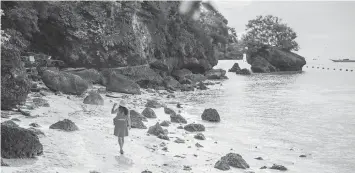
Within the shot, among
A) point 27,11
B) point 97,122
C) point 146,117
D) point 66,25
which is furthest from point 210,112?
point 66,25

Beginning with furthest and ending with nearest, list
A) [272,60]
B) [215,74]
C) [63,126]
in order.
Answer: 1. [272,60]
2. [215,74]
3. [63,126]

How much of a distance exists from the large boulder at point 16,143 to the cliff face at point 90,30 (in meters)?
19.7

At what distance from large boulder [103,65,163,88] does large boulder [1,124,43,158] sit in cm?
2626

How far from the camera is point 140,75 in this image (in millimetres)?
37344

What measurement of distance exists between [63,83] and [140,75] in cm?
1423

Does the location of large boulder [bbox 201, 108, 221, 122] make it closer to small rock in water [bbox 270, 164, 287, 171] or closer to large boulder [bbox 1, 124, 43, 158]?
small rock in water [bbox 270, 164, 287, 171]

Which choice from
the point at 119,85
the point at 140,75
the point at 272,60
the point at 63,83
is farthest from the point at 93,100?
the point at 272,60

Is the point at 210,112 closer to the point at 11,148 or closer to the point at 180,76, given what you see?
the point at 11,148

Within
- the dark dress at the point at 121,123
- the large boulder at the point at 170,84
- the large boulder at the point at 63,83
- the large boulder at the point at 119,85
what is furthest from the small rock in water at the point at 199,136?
the large boulder at the point at 170,84

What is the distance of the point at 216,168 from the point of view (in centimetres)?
1243

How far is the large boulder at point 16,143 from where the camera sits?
996 cm

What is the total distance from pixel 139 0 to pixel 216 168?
34.5 meters

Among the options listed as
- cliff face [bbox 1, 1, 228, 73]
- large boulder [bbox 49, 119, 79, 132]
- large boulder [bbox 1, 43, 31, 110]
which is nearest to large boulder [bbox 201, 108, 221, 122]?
large boulder [bbox 49, 119, 79, 132]

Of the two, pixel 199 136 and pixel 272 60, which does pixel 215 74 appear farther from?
pixel 199 136
